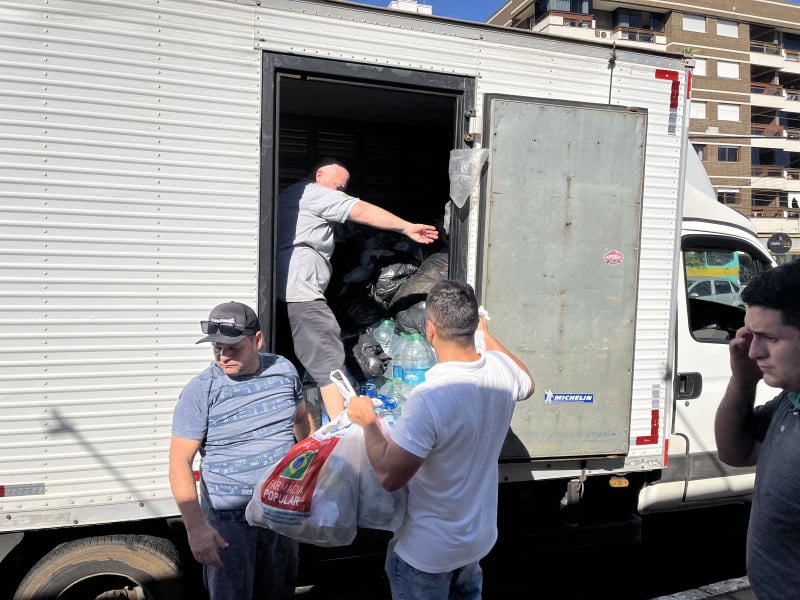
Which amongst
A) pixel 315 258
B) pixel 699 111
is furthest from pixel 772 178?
pixel 315 258

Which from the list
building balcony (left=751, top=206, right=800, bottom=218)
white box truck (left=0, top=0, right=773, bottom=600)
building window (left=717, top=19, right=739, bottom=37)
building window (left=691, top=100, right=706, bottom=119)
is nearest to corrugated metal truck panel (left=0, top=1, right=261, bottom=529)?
white box truck (left=0, top=0, right=773, bottom=600)

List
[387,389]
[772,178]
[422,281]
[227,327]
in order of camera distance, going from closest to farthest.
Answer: [227,327] → [387,389] → [422,281] → [772,178]

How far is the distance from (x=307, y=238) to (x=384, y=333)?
102 centimetres

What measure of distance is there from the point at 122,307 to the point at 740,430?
8.14ft

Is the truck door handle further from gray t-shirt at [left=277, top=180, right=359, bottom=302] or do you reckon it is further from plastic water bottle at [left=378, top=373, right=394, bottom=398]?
gray t-shirt at [left=277, top=180, right=359, bottom=302]

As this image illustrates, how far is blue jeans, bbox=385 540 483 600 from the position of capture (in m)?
2.27

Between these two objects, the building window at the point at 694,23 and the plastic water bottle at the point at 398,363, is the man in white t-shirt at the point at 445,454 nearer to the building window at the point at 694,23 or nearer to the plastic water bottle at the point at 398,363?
the plastic water bottle at the point at 398,363

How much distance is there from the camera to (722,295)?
4.78m

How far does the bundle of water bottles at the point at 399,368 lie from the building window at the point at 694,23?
49.4 meters

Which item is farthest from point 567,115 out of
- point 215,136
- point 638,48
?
point 215,136

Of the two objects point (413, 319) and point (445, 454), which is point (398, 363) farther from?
point (445, 454)

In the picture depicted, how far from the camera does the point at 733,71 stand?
4641 cm

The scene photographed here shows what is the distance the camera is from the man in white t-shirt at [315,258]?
12.0 ft

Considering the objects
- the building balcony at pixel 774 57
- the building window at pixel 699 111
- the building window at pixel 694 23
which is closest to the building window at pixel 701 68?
the building window at pixel 699 111
